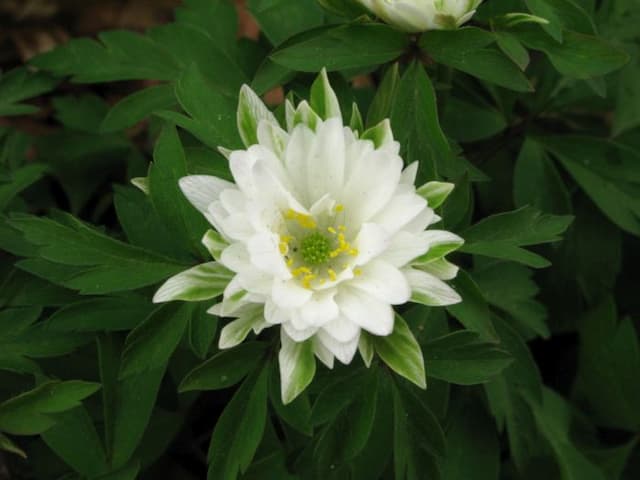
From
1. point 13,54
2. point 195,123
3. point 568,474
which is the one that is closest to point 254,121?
point 195,123

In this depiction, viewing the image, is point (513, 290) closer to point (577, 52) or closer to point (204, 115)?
point (577, 52)

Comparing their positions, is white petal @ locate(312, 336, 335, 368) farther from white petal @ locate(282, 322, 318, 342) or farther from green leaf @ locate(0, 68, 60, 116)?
green leaf @ locate(0, 68, 60, 116)

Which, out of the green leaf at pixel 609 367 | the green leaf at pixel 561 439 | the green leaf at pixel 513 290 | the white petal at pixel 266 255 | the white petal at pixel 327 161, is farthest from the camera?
the green leaf at pixel 609 367

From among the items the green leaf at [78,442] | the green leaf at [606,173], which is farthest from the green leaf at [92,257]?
the green leaf at [606,173]

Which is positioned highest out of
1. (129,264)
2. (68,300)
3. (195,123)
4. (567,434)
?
(195,123)

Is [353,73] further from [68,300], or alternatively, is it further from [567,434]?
[567,434]

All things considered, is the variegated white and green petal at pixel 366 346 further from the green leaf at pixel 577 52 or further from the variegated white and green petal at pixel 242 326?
the green leaf at pixel 577 52
